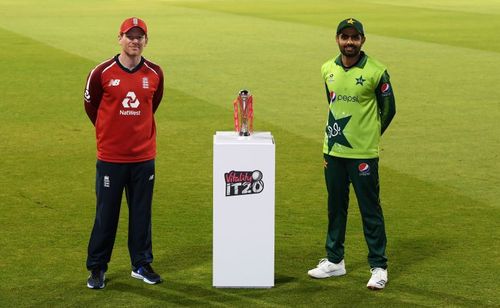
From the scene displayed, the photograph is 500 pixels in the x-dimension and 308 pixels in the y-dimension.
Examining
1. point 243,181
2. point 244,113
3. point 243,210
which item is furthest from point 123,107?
point 243,210

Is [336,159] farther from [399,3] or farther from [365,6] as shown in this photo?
[399,3]

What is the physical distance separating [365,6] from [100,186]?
119 ft

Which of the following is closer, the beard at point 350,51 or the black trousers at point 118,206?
the beard at point 350,51

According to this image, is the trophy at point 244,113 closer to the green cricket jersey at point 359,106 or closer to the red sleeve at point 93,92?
the green cricket jersey at point 359,106

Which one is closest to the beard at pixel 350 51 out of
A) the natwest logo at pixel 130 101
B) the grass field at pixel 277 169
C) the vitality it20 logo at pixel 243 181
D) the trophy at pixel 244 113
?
the trophy at pixel 244 113

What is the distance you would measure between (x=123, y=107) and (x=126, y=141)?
0.26 meters

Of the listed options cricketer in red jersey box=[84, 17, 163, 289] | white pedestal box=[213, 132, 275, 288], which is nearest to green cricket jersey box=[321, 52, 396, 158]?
white pedestal box=[213, 132, 275, 288]

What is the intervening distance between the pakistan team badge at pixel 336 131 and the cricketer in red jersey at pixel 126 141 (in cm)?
133

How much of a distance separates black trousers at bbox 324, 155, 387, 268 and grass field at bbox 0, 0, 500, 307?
0.27m

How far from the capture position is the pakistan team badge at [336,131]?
8758 millimetres

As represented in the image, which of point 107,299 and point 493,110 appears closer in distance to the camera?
point 107,299

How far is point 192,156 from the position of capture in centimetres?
1415

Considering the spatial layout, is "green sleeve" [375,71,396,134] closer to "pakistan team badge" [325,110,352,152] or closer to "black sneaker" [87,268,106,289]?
"pakistan team badge" [325,110,352,152]

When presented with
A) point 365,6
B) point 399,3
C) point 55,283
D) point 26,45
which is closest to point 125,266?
point 55,283
